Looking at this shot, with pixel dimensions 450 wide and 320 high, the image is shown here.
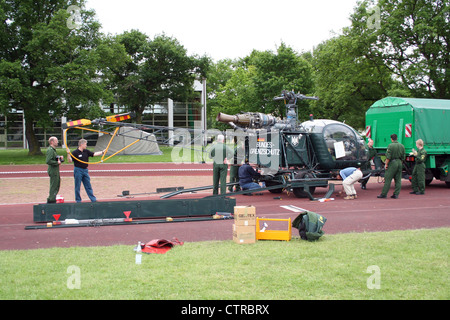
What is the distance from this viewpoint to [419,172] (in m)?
14.4

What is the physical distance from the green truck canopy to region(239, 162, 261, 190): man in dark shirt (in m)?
6.39

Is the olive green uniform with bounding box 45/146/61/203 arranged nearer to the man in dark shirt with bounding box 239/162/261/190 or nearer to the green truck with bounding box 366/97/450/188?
the man in dark shirt with bounding box 239/162/261/190

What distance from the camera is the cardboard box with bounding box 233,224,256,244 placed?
734 centimetres

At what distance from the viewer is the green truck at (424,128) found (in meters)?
15.3

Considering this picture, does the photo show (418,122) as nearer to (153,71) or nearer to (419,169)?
(419,169)

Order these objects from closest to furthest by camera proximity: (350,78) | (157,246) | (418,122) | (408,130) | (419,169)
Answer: (157,246), (419,169), (418,122), (408,130), (350,78)

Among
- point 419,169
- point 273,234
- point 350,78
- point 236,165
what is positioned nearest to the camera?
point 273,234

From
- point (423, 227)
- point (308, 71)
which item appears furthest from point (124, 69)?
point (423, 227)

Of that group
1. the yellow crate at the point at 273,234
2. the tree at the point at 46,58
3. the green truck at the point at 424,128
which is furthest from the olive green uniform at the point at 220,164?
the tree at the point at 46,58

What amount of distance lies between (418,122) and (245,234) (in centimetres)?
1085

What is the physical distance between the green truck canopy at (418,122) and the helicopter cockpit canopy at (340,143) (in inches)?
93.1

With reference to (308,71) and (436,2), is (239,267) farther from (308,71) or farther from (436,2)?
(308,71)

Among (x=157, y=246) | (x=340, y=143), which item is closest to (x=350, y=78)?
(x=340, y=143)

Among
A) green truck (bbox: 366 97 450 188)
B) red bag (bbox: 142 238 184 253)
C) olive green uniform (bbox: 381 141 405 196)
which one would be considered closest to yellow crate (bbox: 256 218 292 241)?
red bag (bbox: 142 238 184 253)
